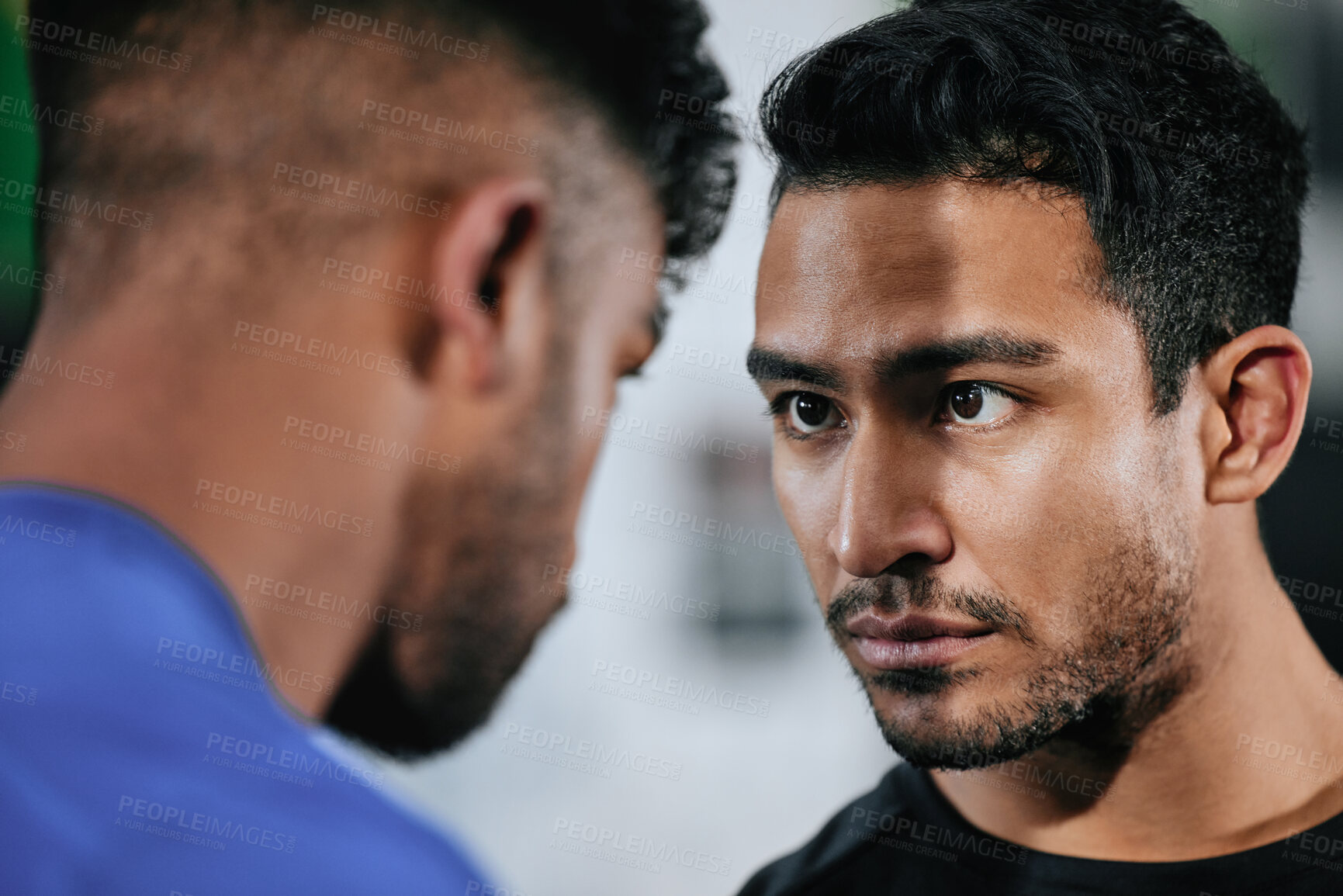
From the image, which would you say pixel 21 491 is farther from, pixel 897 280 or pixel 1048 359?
pixel 1048 359

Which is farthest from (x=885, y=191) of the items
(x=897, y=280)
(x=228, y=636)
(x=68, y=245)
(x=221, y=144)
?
→ (x=68, y=245)

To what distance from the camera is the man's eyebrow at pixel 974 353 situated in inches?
41.7

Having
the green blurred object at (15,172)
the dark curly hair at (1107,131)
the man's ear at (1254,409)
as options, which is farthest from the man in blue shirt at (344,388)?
the man's ear at (1254,409)

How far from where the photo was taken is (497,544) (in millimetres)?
1536

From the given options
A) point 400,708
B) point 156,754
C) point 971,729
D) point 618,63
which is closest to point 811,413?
point 971,729

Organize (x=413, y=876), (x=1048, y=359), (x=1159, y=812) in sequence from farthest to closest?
(x=413, y=876)
(x=1159, y=812)
(x=1048, y=359)

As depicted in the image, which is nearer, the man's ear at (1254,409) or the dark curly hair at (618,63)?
the man's ear at (1254,409)

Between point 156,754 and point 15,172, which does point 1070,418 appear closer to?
point 156,754

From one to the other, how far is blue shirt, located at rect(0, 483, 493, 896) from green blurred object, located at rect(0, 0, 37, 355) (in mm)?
312

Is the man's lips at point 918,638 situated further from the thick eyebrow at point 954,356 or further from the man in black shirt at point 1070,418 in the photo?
the thick eyebrow at point 954,356

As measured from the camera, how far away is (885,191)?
1131mm

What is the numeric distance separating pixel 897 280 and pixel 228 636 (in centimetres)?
118

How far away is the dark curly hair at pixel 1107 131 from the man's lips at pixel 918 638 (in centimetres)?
34

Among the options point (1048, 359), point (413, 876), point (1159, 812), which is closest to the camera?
point (1048, 359)
